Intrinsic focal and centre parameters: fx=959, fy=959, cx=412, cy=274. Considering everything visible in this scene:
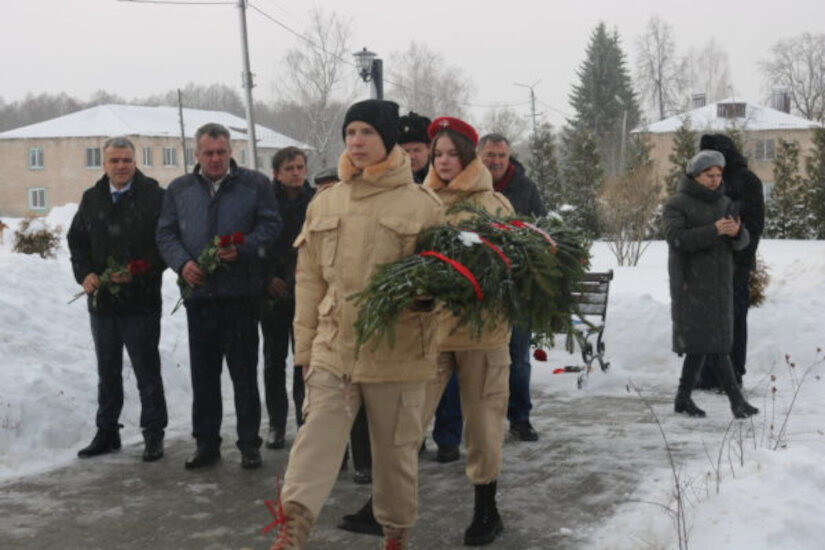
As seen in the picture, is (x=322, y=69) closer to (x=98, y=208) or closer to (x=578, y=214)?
(x=578, y=214)

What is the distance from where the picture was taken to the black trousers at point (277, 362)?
7000mm

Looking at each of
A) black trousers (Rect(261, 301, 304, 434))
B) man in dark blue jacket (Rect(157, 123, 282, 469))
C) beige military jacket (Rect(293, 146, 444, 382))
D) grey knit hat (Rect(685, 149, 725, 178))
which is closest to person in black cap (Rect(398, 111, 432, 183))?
man in dark blue jacket (Rect(157, 123, 282, 469))

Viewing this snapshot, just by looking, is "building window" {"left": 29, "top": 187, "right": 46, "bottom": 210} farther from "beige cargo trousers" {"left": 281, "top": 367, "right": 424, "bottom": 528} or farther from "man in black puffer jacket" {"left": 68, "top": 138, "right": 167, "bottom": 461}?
"beige cargo trousers" {"left": 281, "top": 367, "right": 424, "bottom": 528}

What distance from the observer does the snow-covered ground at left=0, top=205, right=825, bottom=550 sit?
15.1 ft

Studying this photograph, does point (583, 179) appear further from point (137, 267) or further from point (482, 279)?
point (482, 279)

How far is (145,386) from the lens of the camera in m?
6.88

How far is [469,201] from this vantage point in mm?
5145

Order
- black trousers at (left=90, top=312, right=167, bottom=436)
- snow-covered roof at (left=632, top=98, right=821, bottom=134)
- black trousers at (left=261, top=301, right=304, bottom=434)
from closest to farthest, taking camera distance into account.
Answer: black trousers at (left=90, top=312, right=167, bottom=436), black trousers at (left=261, top=301, right=304, bottom=434), snow-covered roof at (left=632, top=98, right=821, bottom=134)

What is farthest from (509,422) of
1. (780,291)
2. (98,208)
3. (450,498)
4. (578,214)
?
(578,214)

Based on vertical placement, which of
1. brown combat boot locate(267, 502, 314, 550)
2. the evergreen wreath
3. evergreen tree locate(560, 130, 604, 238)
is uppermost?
evergreen tree locate(560, 130, 604, 238)

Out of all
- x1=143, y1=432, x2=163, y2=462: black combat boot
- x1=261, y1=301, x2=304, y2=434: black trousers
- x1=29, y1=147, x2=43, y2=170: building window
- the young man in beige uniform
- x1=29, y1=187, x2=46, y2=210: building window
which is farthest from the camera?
x1=29, y1=147, x2=43, y2=170: building window

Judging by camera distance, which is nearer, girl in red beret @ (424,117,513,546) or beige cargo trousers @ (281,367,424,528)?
beige cargo trousers @ (281,367,424,528)

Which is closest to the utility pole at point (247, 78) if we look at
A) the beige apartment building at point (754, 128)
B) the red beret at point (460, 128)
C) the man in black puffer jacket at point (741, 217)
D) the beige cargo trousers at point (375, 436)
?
the man in black puffer jacket at point (741, 217)

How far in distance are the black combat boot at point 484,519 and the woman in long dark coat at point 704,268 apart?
10.4ft
